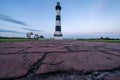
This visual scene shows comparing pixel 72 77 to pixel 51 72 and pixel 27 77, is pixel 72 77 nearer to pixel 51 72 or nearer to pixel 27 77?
pixel 51 72

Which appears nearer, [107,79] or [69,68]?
[107,79]

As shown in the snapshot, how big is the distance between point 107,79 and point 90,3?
24.2 ft

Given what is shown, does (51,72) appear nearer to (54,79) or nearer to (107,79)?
(54,79)

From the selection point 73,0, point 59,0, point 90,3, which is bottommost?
point 90,3

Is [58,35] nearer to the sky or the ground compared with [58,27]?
nearer to the ground

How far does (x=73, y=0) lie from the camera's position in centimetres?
805

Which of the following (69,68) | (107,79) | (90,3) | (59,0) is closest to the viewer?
(107,79)

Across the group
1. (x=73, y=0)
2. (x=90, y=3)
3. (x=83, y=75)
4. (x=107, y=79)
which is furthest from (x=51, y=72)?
(x=73, y=0)

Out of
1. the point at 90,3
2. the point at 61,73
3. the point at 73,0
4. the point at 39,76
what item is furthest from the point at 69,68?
the point at 73,0

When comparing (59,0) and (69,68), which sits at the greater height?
(59,0)

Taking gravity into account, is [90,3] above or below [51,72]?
above

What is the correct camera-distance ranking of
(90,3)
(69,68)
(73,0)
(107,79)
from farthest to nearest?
(73,0), (90,3), (69,68), (107,79)

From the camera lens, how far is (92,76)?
1.73 ft

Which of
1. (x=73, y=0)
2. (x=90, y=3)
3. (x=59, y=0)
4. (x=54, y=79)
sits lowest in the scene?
(x=54, y=79)
